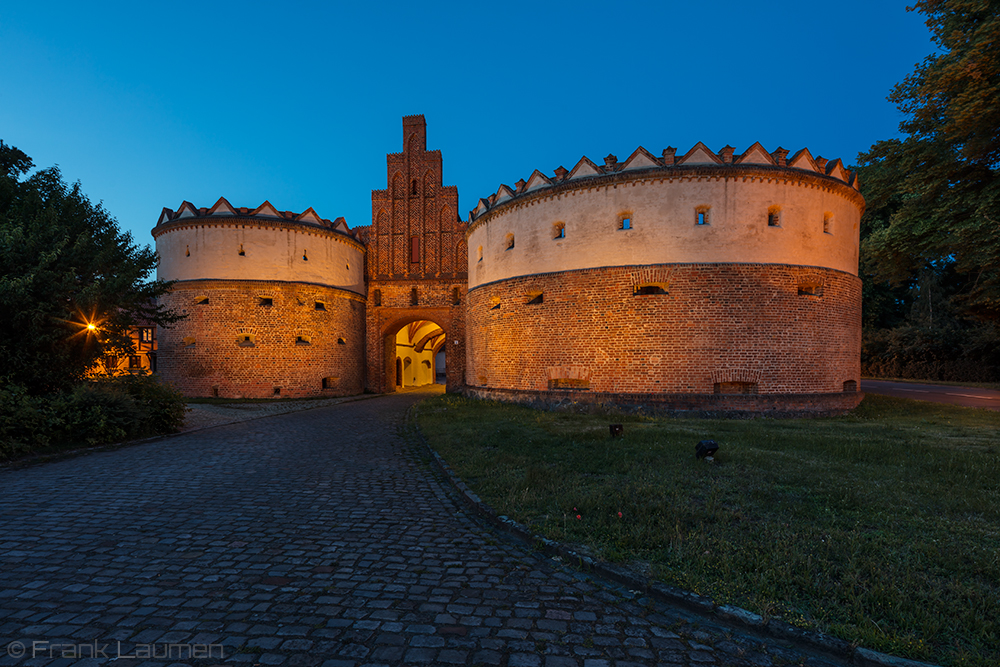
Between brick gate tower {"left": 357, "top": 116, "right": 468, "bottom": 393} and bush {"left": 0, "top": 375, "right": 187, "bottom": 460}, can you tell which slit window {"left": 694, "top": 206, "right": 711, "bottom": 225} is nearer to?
brick gate tower {"left": 357, "top": 116, "right": 468, "bottom": 393}

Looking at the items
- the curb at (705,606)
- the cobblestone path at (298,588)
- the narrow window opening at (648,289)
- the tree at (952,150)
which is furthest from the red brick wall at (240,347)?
the tree at (952,150)

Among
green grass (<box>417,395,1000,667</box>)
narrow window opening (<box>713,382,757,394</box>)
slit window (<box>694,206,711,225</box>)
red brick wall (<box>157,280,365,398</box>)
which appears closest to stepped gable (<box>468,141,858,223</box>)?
slit window (<box>694,206,711,225</box>)

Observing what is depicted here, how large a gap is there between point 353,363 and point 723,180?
1844cm

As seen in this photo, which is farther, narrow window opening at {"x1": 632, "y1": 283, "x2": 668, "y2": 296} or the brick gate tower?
the brick gate tower

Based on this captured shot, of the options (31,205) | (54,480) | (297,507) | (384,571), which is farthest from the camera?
(31,205)


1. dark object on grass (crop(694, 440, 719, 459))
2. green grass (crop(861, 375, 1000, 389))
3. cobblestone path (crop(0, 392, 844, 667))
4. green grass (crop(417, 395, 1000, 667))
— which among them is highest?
dark object on grass (crop(694, 440, 719, 459))

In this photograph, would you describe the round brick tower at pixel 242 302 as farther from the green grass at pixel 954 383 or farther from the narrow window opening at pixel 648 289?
the green grass at pixel 954 383

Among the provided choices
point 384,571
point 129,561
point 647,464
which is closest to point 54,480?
point 129,561

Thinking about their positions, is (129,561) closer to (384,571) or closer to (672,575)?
(384,571)

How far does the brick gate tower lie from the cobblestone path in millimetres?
17611

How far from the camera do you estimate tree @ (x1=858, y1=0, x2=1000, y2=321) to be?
962cm

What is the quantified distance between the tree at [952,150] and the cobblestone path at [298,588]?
1341 centimetres

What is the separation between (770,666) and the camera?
2617 millimetres

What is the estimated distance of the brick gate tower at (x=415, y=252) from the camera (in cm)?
2339
